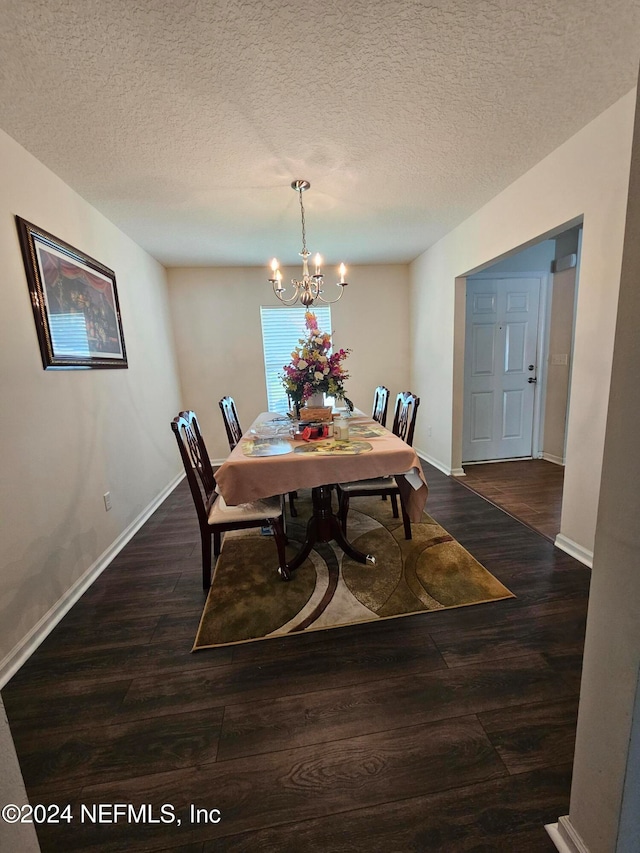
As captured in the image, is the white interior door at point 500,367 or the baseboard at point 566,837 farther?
the white interior door at point 500,367

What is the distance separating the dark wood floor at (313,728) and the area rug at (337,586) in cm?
8

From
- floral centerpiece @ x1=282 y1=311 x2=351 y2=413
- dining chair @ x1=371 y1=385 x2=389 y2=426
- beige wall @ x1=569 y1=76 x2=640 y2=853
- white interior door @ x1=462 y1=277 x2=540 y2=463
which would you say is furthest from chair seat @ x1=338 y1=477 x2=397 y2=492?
white interior door @ x1=462 y1=277 x2=540 y2=463

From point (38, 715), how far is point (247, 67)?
275 cm

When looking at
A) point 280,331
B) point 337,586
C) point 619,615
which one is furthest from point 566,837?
point 280,331

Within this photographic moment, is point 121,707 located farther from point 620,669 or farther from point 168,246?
point 168,246

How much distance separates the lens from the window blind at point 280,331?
419 centimetres

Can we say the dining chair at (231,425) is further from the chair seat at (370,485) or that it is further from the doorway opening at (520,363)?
the doorway opening at (520,363)

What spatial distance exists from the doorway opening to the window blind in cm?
183

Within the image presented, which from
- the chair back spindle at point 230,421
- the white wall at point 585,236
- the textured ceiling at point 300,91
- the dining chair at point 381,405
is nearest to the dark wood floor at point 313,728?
the white wall at point 585,236

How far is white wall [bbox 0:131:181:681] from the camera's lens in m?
1.55

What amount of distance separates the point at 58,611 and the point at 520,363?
469 centimetres

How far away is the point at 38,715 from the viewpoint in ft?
4.04

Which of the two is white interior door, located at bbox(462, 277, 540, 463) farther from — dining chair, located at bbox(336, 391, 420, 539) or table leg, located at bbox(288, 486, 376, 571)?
table leg, located at bbox(288, 486, 376, 571)

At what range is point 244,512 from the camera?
73.1 inches
